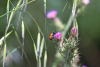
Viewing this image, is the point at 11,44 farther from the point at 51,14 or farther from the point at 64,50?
the point at 64,50

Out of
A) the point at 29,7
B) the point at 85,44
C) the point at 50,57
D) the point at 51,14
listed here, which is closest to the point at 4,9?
the point at 29,7

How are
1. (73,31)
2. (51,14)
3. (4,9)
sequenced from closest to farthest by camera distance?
(73,31) < (51,14) < (4,9)

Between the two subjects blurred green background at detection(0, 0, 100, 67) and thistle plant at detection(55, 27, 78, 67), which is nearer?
thistle plant at detection(55, 27, 78, 67)

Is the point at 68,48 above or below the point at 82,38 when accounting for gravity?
below

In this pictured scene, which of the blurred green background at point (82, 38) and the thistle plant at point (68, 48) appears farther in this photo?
the blurred green background at point (82, 38)

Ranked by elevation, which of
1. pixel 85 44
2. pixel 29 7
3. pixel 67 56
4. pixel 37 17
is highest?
pixel 29 7

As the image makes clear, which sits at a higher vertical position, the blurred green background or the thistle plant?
the blurred green background

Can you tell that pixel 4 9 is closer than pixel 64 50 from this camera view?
No

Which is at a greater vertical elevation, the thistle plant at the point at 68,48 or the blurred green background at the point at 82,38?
the blurred green background at the point at 82,38

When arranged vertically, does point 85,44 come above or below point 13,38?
below

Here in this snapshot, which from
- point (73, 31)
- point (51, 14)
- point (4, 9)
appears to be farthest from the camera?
point (4, 9)

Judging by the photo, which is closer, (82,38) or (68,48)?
(68,48)
